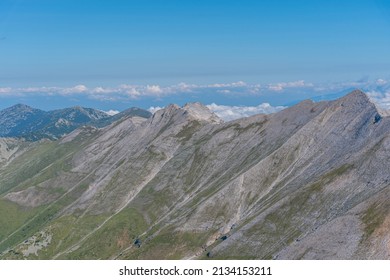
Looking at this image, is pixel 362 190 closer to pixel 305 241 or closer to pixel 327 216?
pixel 327 216

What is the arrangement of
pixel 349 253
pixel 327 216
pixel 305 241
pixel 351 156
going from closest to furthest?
pixel 349 253, pixel 305 241, pixel 327 216, pixel 351 156

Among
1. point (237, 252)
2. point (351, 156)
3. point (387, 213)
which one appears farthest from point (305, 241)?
point (351, 156)

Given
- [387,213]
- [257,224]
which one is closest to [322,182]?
[257,224]
